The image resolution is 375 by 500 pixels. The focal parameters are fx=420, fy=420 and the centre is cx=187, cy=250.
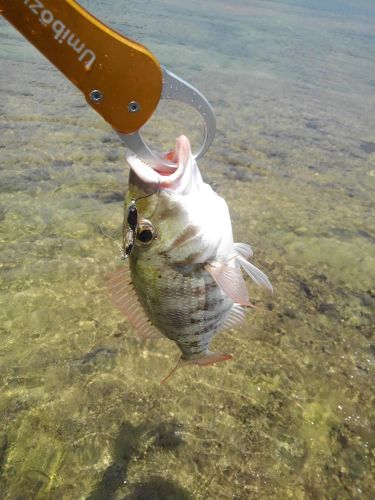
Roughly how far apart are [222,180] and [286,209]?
1496 mm

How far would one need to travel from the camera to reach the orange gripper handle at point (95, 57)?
77.1 inches

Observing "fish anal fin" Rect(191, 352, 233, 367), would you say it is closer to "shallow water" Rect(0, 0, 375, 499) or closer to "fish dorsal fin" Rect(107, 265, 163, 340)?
"fish dorsal fin" Rect(107, 265, 163, 340)

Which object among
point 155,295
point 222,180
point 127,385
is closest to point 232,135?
point 222,180

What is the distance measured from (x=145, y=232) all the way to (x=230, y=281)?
1.77 ft

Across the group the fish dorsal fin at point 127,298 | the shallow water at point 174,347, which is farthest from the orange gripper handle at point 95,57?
the shallow water at point 174,347

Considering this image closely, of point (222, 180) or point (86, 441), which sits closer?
point (86, 441)

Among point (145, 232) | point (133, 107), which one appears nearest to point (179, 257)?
point (145, 232)

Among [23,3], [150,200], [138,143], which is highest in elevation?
[23,3]

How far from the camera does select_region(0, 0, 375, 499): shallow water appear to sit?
3.62 m

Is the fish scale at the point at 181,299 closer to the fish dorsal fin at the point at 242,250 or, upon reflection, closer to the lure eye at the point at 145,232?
the lure eye at the point at 145,232

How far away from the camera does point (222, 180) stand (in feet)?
28.0

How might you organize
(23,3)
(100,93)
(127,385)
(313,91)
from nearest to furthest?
1. (23,3)
2. (100,93)
3. (127,385)
4. (313,91)

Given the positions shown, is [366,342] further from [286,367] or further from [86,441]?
[86,441]

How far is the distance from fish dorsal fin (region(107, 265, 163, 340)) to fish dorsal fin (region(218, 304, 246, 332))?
50 centimetres
